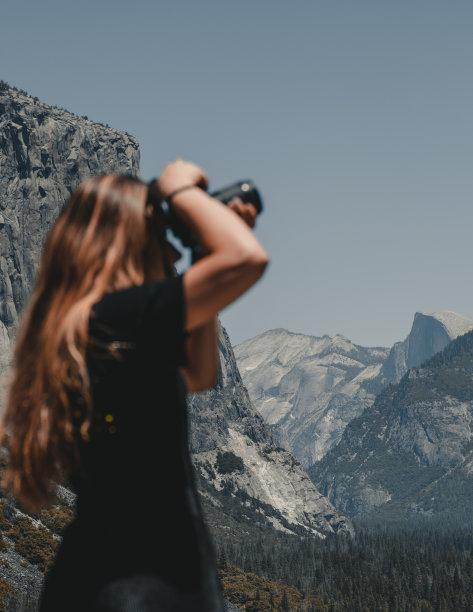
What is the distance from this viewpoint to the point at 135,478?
3080 mm

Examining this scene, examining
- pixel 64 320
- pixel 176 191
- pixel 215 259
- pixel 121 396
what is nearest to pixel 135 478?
pixel 121 396

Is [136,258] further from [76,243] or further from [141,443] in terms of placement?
[141,443]

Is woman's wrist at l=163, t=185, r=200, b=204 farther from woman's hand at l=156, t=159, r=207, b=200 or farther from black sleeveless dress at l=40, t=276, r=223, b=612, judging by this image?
black sleeveless dress at l=40, t=276, r=223, b=612

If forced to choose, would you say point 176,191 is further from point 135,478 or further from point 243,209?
point 135,478

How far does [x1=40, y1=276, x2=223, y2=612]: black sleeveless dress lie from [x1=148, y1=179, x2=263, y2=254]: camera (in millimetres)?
338

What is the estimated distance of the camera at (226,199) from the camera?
3.40m

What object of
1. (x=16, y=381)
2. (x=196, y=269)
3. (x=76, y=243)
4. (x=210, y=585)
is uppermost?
(x=76, y=243)

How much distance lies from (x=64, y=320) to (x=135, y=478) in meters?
0.76

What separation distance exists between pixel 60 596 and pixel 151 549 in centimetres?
48

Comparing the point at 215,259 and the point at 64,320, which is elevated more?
the point at 215,259

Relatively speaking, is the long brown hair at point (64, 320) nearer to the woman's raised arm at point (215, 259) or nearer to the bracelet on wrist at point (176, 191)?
the bracelet on wrist at point (176, 191)

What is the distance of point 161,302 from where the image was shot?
10.3ft

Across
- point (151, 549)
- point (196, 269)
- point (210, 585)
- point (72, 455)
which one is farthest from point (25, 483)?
point (196, 269)

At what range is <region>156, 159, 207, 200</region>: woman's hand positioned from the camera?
3.40 meters
